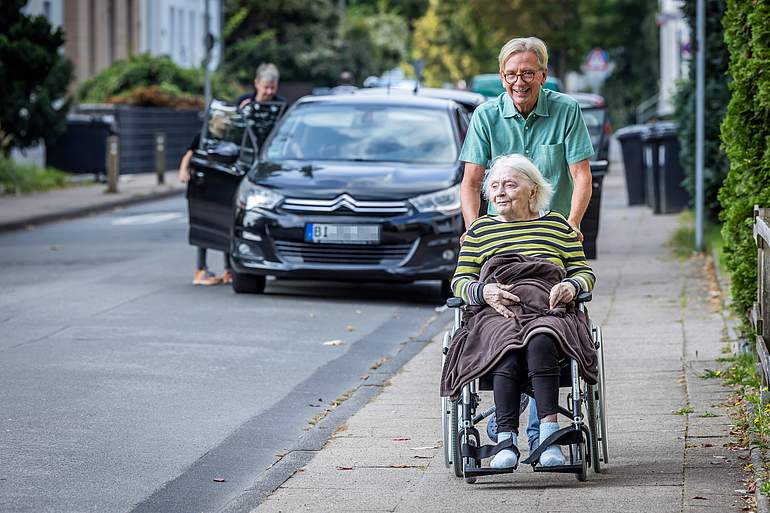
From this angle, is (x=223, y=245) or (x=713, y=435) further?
(x=223, y=245)

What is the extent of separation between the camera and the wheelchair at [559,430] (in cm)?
634

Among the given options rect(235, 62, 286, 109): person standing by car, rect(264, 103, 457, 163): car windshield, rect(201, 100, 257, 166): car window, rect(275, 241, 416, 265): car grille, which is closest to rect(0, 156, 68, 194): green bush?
rect(235, 62, 286, 109): person standing by car

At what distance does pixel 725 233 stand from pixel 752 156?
57cm

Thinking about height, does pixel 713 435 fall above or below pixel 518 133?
below

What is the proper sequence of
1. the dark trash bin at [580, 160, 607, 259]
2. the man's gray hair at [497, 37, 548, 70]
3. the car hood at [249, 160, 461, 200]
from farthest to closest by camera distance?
the car hood at [249, 160, 461, 200] → the dark trash bin at [580, 160, 607, 259] → the man's gray hair at [497, 37, 548, 70]

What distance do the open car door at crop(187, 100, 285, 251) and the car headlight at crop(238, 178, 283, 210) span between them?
44cm

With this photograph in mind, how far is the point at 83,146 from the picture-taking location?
111 feet

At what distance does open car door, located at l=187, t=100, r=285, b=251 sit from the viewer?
1450 cm

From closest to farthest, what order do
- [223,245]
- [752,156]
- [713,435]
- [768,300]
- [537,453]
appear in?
[537,453] → [713,435] → [768,300] → [752,156] → [223,245]

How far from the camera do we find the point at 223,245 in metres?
14.5

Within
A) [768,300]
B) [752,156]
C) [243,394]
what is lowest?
[243,394]

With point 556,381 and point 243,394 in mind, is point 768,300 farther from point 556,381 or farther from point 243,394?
point 243,394

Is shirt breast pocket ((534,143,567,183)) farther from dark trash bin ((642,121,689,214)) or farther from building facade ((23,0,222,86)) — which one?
building facade ((23,0,222,86))

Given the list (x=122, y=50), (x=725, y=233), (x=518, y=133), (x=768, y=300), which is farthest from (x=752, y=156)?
(x=122, y=50)
